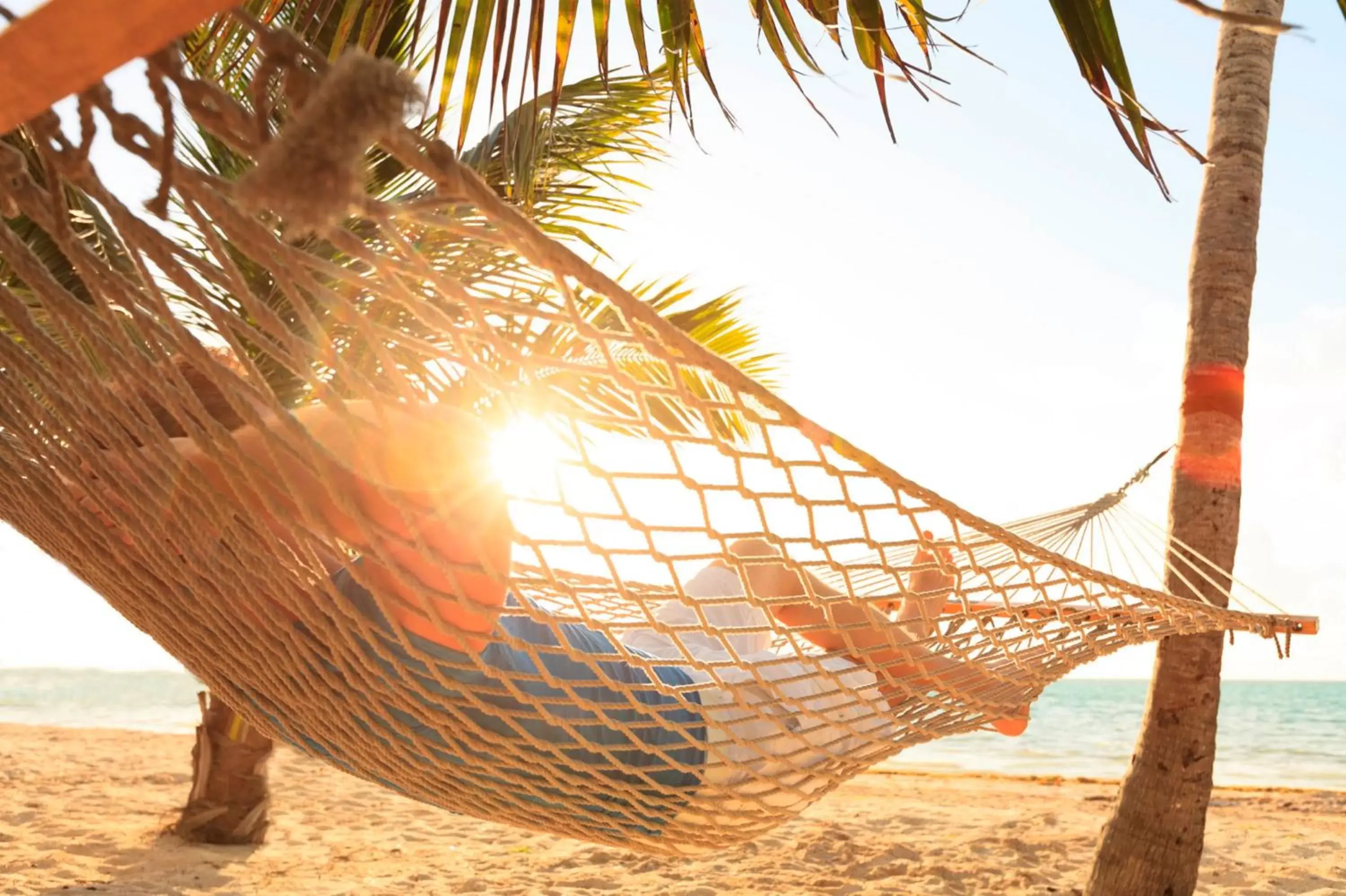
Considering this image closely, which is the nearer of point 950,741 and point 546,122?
point 546,122

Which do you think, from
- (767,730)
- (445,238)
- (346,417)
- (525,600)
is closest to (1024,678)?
(767,730)

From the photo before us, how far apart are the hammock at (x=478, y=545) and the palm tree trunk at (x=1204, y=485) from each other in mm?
613

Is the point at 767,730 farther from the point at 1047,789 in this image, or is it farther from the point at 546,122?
the point at 1047,789

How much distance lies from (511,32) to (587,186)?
192cm

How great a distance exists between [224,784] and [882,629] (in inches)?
94.4

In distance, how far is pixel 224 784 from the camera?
9.50 ft

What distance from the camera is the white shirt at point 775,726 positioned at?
1.18 m

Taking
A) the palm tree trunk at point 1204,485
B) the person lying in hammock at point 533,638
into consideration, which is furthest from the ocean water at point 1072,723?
the person lying in hammock at point 533,638

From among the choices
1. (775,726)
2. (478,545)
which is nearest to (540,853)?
(775,726)

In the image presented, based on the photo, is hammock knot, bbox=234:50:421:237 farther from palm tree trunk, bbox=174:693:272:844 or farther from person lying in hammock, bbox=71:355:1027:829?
palm tree trunk, bbox=174:693:272:844

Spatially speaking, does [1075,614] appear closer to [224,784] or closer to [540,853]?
[540,853]

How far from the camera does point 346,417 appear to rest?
0.70 meters

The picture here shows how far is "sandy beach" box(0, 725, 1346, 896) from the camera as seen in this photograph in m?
2.60

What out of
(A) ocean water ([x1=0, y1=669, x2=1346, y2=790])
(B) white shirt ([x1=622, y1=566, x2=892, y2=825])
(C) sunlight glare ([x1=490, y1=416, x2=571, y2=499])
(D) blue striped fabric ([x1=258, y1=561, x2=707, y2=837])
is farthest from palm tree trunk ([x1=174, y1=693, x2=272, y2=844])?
(A) ocean water ([x1=0, y1=669, x2=1346, y2=790])
